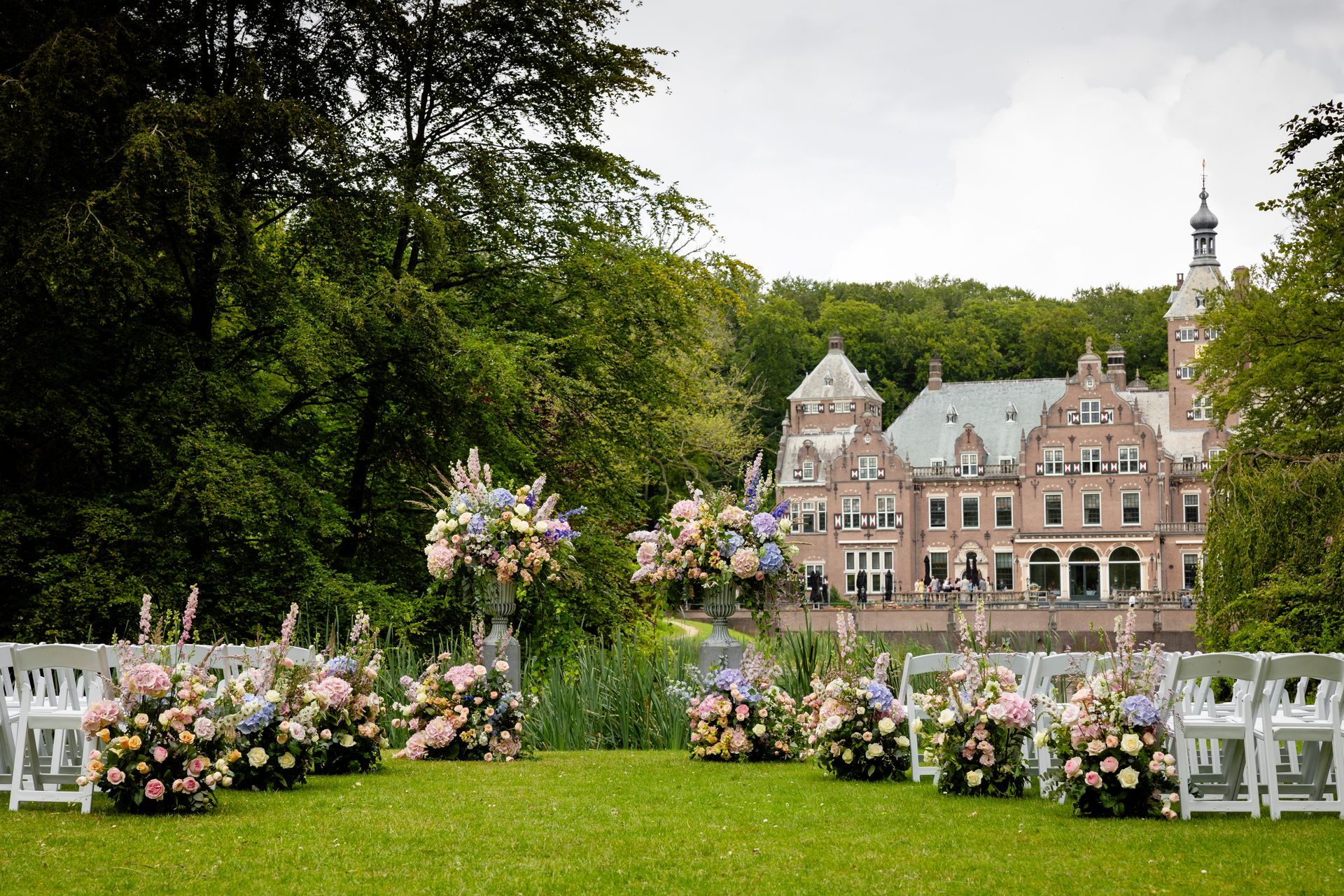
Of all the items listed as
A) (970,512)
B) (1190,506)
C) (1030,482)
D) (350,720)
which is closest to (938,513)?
(970,512)

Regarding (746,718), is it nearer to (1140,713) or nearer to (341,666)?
(341,666)

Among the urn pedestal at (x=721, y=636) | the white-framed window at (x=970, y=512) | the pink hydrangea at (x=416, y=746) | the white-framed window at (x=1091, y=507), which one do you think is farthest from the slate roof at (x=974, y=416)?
the pink hydrangea at (x=416, y=746)

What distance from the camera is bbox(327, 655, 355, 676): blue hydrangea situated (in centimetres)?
911

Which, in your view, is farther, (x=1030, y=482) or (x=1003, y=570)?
(x=1003, y=570)

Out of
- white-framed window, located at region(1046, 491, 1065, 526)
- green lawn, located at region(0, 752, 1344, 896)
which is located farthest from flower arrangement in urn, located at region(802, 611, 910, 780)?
white-framed window, located at region(1046, 491, 1065, 526)

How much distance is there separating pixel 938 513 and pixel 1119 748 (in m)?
53.3

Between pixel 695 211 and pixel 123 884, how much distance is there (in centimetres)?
1716

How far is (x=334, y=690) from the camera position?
338 inches

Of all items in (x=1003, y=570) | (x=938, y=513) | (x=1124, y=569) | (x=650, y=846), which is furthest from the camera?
(x=938, y=513)

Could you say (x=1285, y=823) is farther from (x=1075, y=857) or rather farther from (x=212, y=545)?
(x=212, y=545)

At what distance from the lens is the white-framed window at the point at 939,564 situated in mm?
58719

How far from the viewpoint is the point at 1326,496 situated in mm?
14766

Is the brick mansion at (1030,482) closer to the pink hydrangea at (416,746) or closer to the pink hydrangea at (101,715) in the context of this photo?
the pink hydrangea at (416,746)

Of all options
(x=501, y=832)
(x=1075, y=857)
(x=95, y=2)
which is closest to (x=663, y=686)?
(x=501, y=832)
